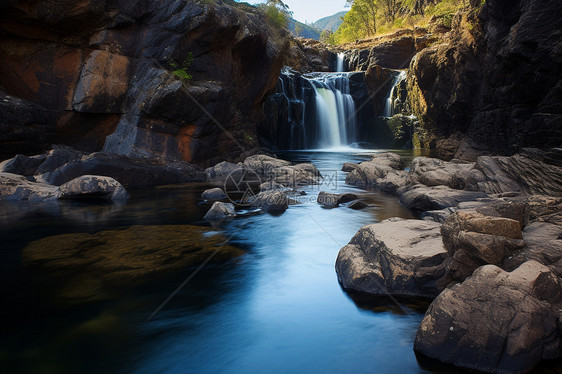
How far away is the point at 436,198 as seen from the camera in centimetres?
891

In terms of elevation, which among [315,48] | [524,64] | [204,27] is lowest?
[524,64]

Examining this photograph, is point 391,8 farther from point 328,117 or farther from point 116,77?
point 116,77

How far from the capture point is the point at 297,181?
14.0 metres

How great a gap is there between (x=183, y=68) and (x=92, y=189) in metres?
7.63

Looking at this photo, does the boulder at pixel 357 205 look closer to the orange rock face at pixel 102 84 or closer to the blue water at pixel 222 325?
the blue water at pixel 222 325

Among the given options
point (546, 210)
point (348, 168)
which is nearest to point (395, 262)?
point (546, 210)

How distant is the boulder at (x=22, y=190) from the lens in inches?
414

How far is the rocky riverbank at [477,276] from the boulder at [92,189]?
26.2ft

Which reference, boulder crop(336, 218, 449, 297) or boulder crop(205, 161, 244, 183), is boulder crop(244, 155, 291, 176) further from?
boulder crop(336, 218, 449, 297)

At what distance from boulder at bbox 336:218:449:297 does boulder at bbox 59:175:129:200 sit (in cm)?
796

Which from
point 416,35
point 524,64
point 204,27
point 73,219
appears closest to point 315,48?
point 416,35

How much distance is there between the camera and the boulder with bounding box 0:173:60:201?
10520mm

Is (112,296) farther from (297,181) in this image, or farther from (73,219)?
(297,181)

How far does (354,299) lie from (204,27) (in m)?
15.1
